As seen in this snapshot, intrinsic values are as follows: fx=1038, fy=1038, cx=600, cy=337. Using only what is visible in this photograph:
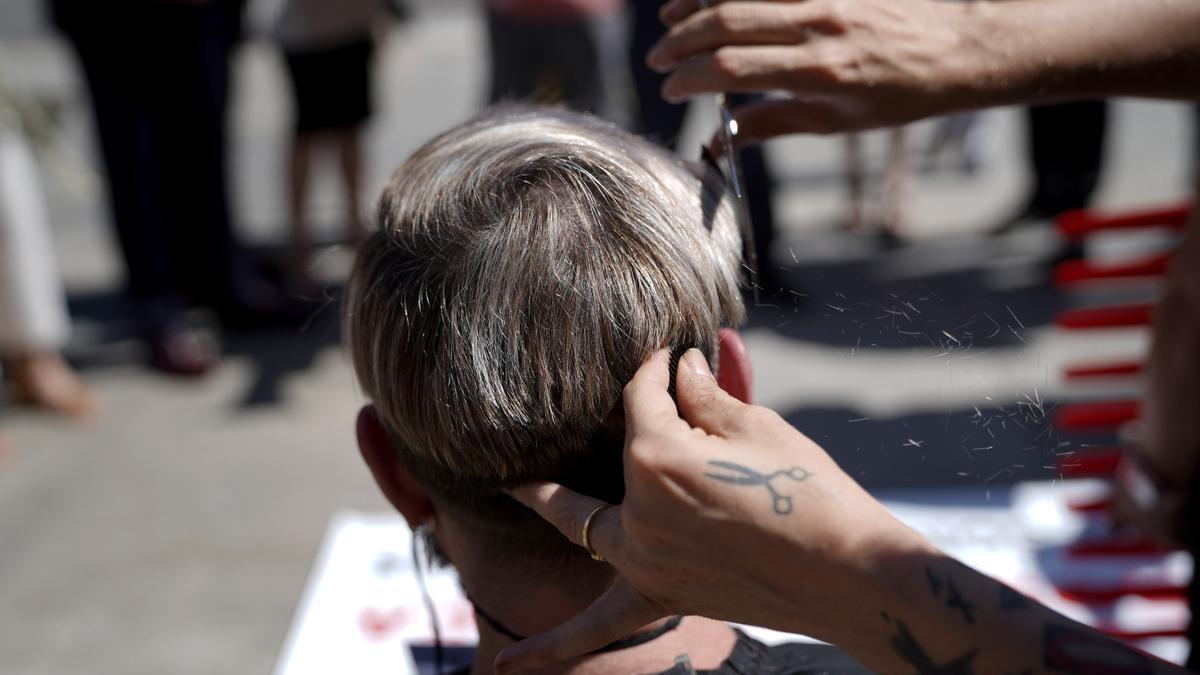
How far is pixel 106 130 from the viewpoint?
4.00 meters

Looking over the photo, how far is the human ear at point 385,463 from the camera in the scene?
3.84 feet

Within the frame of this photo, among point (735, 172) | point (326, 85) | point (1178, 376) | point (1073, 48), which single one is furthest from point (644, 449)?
point (326, 85)

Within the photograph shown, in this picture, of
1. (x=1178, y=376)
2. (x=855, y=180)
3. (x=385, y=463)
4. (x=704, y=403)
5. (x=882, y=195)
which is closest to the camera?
(x=704, y=403)

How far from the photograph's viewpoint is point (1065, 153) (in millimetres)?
4707

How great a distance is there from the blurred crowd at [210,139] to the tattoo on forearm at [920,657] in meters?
2.86

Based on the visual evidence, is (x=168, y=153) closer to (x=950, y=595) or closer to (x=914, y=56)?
(x=914, y=56)

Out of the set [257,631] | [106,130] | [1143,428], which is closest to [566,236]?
[1143,428]

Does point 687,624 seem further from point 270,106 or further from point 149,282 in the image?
point 270,106

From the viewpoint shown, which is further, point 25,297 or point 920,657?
point 25,297

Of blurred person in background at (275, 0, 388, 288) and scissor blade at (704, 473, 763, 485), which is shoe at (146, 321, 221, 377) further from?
scissor blade at (704, 473, 763, 485)

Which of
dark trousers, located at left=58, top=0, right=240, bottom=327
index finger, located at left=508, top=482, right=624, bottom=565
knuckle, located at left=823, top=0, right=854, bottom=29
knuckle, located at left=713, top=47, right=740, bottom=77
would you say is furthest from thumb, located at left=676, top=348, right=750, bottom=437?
dark trousers, located at left=58, top=0, right=240, bottom=327

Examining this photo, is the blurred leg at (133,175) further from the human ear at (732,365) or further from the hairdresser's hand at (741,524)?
the hairdresser's hand at (741,524)

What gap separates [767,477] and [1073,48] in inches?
31.4

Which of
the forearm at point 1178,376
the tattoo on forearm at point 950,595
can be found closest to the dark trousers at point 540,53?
the forearm at point 1178,376
